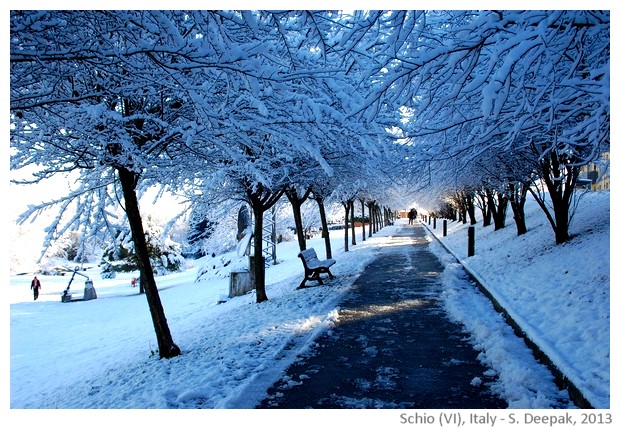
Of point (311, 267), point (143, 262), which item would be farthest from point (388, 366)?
point (311, 267)

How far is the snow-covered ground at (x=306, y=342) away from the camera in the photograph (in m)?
4.28

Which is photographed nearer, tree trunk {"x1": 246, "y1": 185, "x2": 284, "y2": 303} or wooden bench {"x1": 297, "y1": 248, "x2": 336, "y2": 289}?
tree trunk {"x1": 246, "y1": 185, "x2": 284, "y2": 303}

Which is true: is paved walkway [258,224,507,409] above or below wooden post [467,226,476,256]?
below

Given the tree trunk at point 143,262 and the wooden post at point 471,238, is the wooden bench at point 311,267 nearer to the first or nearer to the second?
the tree trunk at point 143,262

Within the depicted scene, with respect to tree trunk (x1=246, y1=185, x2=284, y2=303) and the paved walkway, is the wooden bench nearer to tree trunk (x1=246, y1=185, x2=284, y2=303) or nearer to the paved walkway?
tree trunk (x1=246, y1=185, x2=284, y2=303)

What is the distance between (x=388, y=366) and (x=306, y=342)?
4.77 ft

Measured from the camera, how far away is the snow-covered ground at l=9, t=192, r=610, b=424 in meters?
4.28

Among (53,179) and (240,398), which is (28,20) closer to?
(240,398)

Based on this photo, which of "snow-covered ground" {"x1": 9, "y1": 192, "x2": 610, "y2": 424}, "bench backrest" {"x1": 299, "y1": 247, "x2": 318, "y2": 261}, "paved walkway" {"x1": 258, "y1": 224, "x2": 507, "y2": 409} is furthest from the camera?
"bench backrest" {"x1": 299, "y1": 247, "x2": 318, "y2": 261}

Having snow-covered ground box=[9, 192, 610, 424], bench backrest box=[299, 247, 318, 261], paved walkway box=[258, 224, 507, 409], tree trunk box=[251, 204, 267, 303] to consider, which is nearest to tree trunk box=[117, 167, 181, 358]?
snow-covered ground box=[9, 192, 610, 424]

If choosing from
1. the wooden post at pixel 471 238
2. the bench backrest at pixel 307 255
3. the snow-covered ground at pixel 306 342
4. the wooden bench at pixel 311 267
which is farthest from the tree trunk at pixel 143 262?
the wooden post at pixel 471 238

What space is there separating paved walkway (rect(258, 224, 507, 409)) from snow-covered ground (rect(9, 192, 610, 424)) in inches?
Answer: 9.6

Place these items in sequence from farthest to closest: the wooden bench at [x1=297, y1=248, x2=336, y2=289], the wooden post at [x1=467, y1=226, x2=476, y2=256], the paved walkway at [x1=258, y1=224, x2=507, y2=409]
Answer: the wooden post at [x1=467, y1=226, x2=476, y2=256] → the wooden bench at [x1=297, y1=248, x2=336, y2=289] → the paved walkway at [x1=258, y1=224, x2=507, y2=409]

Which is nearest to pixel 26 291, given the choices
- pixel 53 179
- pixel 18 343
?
pixel 18 343
